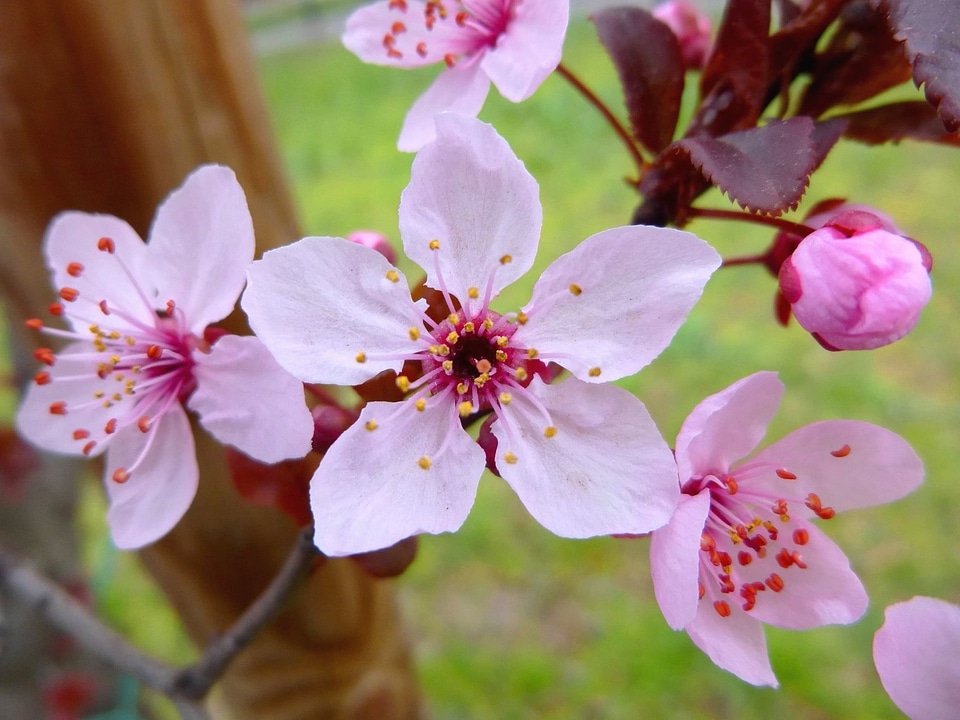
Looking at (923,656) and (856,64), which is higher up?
(856,64)

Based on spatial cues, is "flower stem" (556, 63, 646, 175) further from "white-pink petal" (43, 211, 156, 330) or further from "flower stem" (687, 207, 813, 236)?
"white-pink petal" (43, 211, 156, 330)

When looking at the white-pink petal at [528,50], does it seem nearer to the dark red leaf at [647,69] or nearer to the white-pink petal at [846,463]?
the dark red leaf at [647,69]

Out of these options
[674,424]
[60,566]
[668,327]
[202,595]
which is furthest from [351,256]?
[674,424]

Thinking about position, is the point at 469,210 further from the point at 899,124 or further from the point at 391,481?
the point at 899,124

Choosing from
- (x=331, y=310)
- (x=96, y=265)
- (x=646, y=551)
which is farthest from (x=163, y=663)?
(x=646, y=551)

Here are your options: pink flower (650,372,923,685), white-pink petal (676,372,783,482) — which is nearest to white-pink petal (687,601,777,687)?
pink flower (650,372,923,685)

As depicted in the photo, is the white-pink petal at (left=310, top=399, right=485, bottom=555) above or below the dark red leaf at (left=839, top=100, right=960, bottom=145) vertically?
below
